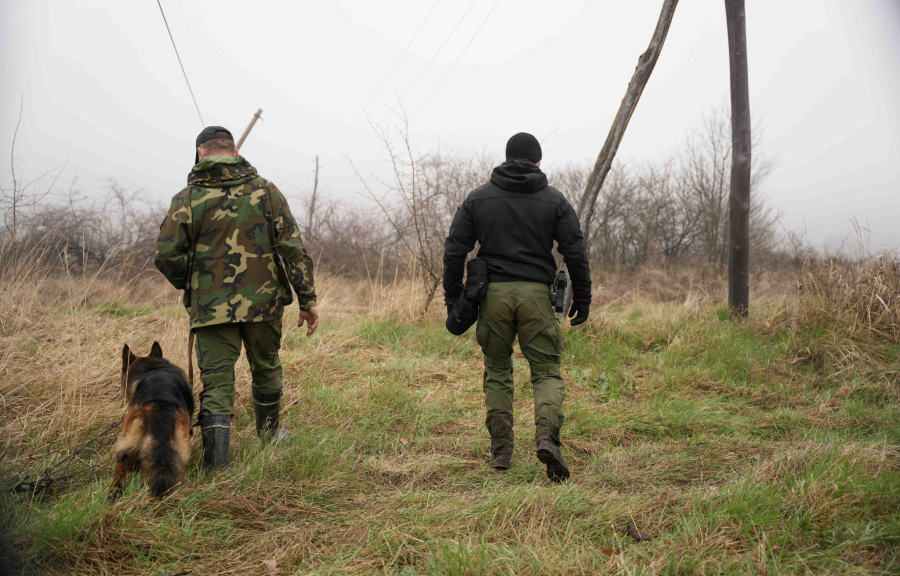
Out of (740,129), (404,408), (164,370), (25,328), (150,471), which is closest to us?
(150,471)

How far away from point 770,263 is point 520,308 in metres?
13.3

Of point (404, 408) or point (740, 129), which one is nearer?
point (404, 408)

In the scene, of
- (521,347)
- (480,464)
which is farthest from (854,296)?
(480,464)

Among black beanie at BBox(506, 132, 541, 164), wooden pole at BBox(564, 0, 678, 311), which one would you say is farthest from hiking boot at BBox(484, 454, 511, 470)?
wooden pole at BBox(564, 0, 678, 311)

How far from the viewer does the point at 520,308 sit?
3348 mm

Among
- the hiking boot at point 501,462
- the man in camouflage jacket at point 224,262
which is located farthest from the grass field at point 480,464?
the man in camouflage jacket at point 224,262

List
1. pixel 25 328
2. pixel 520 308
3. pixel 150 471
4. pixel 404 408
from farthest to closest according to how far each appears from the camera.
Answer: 1. pixel 25 328
2. pixel 404 408
3. pixel 520 308
4. pixel 150 471

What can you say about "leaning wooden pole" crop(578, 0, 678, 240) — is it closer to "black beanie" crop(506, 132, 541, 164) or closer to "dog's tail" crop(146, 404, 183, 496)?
"black beanie" crop(506, 132, 541, 164)

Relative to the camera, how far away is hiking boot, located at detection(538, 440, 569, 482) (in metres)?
3.09

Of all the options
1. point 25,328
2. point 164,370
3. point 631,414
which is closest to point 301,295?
point 164,370

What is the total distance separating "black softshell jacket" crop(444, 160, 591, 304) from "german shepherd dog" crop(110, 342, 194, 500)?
1647 mm

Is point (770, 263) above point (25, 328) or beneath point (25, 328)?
above

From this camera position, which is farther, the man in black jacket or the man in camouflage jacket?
the man in black jacket

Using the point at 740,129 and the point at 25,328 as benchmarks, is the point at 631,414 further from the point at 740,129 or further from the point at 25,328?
the point at 25,328
